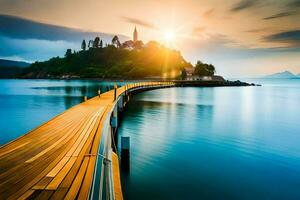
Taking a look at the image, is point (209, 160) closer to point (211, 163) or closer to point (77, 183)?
point (211, 163)

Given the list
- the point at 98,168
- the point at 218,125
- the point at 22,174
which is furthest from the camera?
the point at 218,125

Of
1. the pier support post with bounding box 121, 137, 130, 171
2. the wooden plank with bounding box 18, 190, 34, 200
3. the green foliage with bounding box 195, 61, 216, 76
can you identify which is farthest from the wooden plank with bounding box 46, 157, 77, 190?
the green foliage with bounding box 195, 61, 216, 76

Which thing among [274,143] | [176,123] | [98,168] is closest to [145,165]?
[98,168]

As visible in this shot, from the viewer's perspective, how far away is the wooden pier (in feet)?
18.7

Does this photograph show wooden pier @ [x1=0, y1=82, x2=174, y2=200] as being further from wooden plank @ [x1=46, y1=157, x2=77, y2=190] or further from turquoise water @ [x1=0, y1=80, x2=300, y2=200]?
turquoise water @ [x1=0, y1=80, x2=300, y2=200]

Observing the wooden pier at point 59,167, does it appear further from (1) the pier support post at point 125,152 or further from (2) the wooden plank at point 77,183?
(1) the pier support post at point 125,152

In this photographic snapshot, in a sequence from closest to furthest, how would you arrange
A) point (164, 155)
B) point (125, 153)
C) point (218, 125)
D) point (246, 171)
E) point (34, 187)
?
1. point (34, 187)
2. point (125, 153)
3. point (246, 171)
4. point (164, 155)
5. point (218, 125)

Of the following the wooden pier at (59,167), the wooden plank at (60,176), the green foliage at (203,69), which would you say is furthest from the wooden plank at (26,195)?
the green foliage at (203,69)

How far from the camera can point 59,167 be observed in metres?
7.54

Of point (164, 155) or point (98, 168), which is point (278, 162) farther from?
point (98, 168)

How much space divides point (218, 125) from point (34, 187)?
23704mm

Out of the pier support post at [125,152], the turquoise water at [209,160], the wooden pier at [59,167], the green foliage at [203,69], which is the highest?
the green foliage at [203,69]

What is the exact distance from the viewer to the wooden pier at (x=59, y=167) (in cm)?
571

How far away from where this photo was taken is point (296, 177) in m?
13.0
